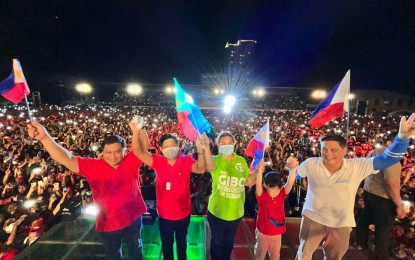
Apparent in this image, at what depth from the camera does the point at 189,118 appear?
3037 millimetres

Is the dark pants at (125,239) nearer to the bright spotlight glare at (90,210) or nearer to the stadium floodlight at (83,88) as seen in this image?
the bright spotlight glare at (90,210)

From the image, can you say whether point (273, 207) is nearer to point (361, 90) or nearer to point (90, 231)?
point (90, 231)

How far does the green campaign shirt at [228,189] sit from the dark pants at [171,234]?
1.28 ft

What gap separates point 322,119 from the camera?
369 centimetres

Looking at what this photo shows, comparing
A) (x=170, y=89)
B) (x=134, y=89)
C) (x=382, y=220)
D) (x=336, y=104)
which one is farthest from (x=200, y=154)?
(x=134, y=89)

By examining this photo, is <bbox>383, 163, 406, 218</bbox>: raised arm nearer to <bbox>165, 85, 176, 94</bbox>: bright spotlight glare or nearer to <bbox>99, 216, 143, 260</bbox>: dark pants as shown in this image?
<bbox>99, 216, 143, 260</bbox>: dark pants

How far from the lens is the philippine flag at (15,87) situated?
3273 mm

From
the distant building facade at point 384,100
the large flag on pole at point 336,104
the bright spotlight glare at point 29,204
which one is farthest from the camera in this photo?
the distant building facade at point 384,100

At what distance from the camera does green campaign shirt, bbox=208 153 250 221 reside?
2.84m

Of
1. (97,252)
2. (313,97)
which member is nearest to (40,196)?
(97,252)

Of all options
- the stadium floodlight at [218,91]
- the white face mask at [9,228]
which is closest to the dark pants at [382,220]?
the white face mask at [9,228]

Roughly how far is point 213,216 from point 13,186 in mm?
6113

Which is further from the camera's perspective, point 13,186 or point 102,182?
point 13,186

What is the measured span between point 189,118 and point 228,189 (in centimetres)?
98
